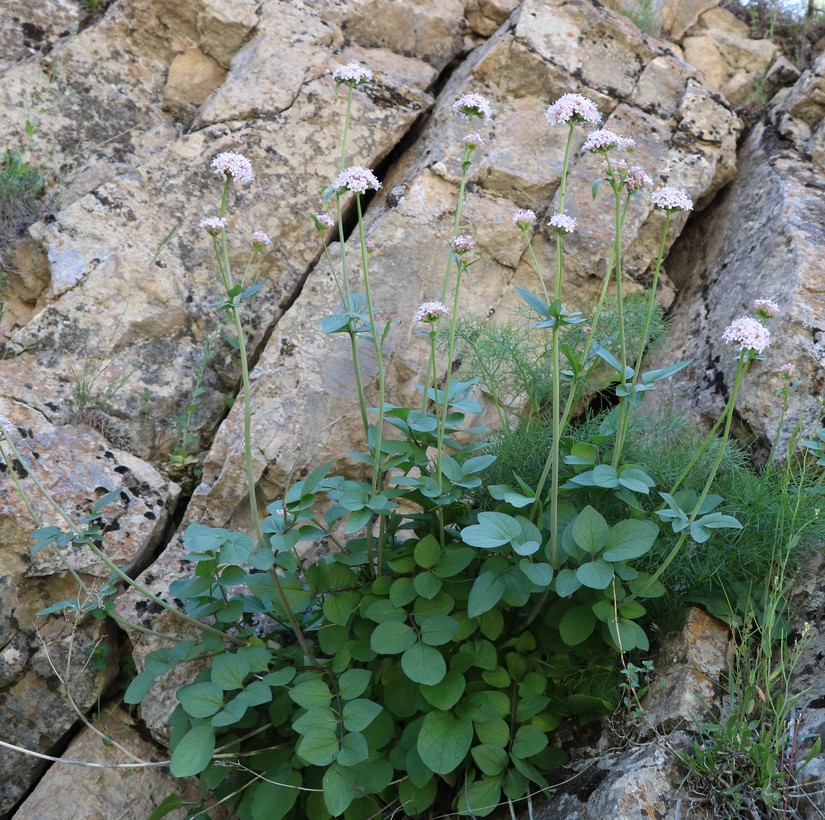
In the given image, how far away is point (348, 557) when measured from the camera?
9.07 feet

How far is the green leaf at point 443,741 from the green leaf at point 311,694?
308 mm

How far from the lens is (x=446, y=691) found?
2.36m

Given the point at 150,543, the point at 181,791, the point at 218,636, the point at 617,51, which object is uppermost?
the point at 617,51

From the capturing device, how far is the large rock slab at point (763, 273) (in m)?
3.26

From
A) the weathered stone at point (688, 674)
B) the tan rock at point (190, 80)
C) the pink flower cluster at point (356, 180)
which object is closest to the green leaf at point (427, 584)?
the weathered stone at point (688, 674)

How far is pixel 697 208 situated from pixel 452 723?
3.28 meters

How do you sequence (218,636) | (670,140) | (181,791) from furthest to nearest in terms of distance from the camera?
(670,140)
(181,791)
(218,636)

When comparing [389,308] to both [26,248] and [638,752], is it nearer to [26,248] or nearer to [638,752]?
[26,248]

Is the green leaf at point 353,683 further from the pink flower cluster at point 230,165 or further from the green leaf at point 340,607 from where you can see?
the pink flower cluster at point 230,165

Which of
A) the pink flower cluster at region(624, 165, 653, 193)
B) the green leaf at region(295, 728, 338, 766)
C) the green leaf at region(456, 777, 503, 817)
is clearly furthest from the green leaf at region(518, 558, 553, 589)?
the pink flower cluster at region(624, 165, 653, 193)

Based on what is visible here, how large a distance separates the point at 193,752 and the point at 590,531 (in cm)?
135

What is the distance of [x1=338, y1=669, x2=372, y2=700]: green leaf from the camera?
2.35 meters

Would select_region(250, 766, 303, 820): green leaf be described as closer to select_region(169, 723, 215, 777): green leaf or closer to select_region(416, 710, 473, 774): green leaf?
select_region(169, 723, 215, 777): green leaf

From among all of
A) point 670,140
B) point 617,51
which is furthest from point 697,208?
point 617,51
